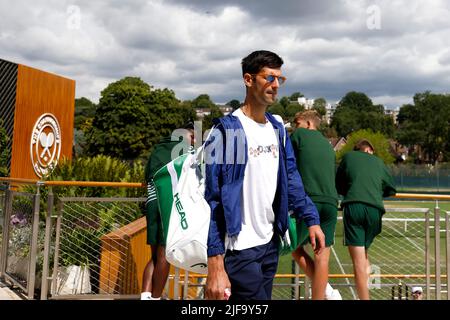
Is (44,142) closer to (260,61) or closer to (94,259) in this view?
(94,259)

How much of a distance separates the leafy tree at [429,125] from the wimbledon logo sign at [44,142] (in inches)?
3502

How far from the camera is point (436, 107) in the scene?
104 m

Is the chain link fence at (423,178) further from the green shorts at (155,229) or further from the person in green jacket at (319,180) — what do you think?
the green shorts at (155,229)

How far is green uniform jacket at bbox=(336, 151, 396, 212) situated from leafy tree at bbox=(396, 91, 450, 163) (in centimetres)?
9998

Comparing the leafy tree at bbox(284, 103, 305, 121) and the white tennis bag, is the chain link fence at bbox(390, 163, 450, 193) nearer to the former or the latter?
the leafy tree at bbox(284, 103, 305, 121)

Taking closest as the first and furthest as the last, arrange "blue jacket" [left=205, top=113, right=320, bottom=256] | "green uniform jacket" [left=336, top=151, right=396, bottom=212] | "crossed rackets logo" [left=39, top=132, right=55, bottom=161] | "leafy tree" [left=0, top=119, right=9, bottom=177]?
"blue jacket" [left=205, top=113, right=320, bottom=256], "green uniform jacket" [left=336, top=151, right=396, bottom=212], "leafy tree" [left=0, top=119, right=9, bottom=177], "crossed rackets logo" [left=39, top=132, right=55, bottom=161]

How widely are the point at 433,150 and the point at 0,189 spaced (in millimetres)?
104706

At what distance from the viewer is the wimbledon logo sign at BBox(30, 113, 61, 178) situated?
20375 millimetres

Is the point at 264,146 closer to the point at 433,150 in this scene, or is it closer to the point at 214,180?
the point at 214,180

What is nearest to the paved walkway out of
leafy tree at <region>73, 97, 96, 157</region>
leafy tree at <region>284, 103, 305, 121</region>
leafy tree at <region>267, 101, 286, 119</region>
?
leafy tree at <region>267, 101, 286, 119</region>

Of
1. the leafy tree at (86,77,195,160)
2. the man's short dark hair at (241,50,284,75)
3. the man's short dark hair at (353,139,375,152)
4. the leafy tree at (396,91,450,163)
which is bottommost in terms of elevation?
the man's short dark hair at (353,139,375,152)

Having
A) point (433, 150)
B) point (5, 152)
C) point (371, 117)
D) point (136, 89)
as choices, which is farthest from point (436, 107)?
point (5, 152)

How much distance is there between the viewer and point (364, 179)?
192 inches
